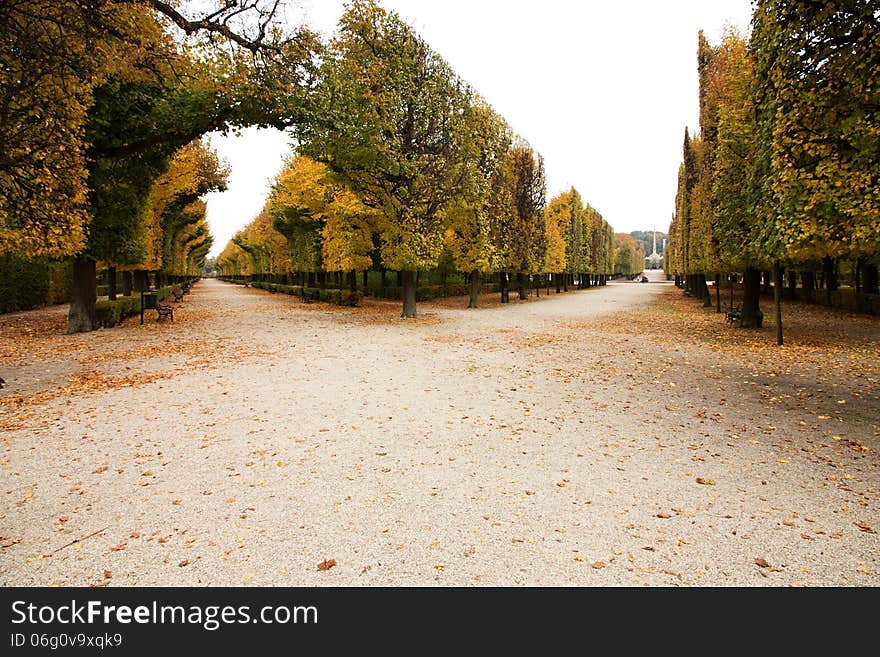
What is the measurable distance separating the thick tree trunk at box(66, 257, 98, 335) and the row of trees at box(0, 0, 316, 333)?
0.03 m

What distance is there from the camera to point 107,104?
13422 millimetres

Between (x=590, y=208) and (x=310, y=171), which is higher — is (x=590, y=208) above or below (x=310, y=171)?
above

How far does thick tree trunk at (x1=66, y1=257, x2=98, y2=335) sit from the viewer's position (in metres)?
14.8

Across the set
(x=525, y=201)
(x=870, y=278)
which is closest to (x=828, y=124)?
(x=870, y=278)

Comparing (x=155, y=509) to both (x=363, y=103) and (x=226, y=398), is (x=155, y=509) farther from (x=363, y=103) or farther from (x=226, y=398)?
(x=363, y=103)

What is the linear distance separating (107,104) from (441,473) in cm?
1513

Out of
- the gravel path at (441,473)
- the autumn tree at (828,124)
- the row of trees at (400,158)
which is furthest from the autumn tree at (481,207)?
the autumn tree at (828,124)

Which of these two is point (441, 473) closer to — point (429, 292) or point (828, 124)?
point (828, 124)

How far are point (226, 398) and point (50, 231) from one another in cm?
559

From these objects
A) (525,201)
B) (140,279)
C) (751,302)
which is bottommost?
(751,302)

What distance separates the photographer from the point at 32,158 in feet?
28.2

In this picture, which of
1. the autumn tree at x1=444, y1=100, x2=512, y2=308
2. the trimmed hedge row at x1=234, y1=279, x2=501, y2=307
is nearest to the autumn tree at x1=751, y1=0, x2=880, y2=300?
the autumn tree at x1=444, y1=100, x2=512, y2=308

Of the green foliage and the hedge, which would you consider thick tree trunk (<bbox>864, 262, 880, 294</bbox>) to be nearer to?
the green foliage
